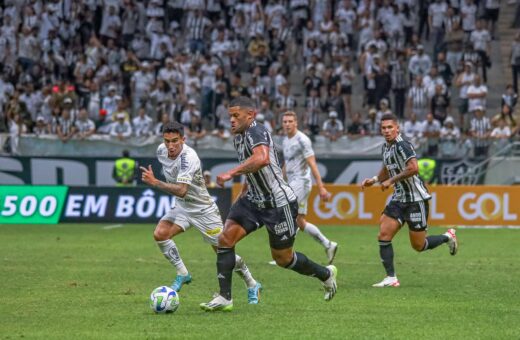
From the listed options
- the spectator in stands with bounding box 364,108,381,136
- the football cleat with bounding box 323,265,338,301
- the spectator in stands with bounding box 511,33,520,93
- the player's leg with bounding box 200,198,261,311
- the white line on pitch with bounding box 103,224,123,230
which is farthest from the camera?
the spectator in stands with bounding box 511,33,520,93

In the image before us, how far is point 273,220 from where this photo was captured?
1138 centimetres

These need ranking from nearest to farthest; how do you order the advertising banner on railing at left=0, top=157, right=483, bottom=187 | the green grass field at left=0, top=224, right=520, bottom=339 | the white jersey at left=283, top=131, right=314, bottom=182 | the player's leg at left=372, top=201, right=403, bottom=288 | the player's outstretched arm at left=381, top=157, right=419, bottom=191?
the green grass field at left=0, top=224, right=520, bottom=339, the player's outstretched arm at left=381, top=157, right=419, bottom=191, the player's leg at left=372, top=201, right=403, bottom=288, the white jersey at left=283, top=131, right=314, bottom=182, the advertising banner on railing at left=0, top=157, right=483, bottom=187

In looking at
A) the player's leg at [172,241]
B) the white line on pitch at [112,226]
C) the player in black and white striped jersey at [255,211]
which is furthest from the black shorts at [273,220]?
the white line on pitch at [112,226]

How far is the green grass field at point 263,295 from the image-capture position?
10164 mm

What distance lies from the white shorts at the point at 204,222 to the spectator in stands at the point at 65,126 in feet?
54.2

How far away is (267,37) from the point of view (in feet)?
114

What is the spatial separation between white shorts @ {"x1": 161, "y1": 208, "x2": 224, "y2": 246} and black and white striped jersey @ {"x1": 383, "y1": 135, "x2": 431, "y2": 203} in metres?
2.64

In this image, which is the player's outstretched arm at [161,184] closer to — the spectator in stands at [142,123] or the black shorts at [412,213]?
the black shorts at [412,213]

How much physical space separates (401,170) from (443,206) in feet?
40.9

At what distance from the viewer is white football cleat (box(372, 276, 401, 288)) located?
1439cm

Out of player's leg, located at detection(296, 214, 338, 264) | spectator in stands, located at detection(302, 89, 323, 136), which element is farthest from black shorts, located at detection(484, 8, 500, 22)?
player's leg, located at detection(296, 214, 338, 264)

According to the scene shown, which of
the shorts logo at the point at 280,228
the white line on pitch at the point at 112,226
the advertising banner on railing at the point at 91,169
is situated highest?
the shorts logo at the point at 280,228

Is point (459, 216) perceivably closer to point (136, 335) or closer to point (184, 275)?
point (184, 275)

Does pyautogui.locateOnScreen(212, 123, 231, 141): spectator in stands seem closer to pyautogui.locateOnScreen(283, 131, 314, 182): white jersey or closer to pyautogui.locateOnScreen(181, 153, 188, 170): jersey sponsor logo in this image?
pyautogui.locateOnScreen(283, 131, 314, 182): white jersey
